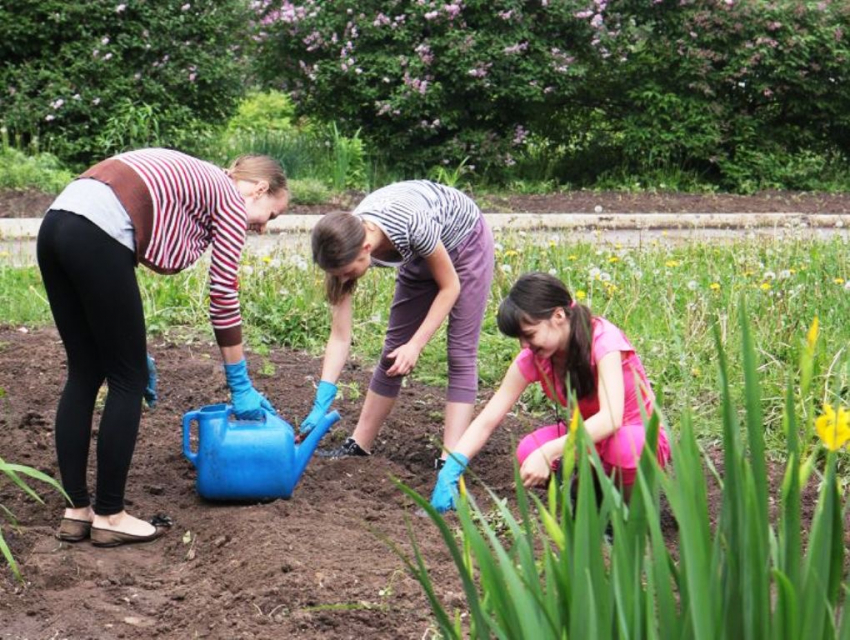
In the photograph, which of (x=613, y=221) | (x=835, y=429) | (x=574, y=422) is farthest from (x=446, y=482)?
(x=613, y=221)

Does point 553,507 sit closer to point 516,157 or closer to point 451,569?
point 451,569

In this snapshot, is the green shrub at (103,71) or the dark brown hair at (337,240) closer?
the dark brown hair at (337,240)

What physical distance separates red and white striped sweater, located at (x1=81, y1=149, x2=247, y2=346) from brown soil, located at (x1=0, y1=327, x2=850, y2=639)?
59 cm

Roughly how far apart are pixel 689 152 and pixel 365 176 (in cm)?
339

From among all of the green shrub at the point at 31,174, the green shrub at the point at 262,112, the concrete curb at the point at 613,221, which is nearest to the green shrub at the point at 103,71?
the green shrub at the point at 31,174

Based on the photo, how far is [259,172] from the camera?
3.62 metres

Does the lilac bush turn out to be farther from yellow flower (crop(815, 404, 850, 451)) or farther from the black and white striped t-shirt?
yellow flower (crop(815, 404, 850, 451))

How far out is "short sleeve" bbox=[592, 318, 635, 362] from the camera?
3.39 meters

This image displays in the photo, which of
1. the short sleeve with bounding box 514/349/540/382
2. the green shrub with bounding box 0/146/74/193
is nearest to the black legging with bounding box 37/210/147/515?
the short sleeve with bounding box 514/349/540/382

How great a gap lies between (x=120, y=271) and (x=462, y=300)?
134 centimetres

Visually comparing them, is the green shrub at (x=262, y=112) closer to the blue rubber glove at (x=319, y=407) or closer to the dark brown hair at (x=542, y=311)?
the blue rubber glove at (x=319, y=407)

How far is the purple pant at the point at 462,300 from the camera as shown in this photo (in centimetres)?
424

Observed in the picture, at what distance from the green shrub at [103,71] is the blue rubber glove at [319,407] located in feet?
24.2

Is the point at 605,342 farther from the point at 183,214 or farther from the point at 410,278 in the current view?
the point at 183,214
